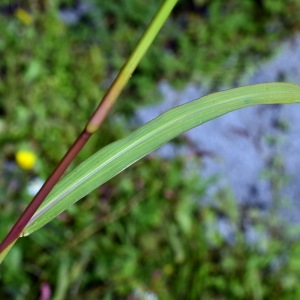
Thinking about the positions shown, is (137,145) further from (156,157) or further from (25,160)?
(156,157)

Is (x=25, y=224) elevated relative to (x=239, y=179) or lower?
lower

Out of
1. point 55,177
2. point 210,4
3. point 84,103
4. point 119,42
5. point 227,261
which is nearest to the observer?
point 55,177

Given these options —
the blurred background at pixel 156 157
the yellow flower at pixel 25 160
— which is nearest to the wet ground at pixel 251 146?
the blurred background at pixel 156 157

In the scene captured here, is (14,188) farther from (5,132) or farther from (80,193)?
(80,193)

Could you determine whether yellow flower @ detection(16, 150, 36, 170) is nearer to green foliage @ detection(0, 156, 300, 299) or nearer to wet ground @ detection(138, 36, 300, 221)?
green foliage @ detection(0, 156, 300, 299)

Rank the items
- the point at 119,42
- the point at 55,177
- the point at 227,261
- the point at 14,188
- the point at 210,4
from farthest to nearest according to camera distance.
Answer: the point at 210,4, the point at 119,42, the point at 227,261, the point at 14,188, the point at 55,177

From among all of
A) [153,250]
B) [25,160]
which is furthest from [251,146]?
[25,160]

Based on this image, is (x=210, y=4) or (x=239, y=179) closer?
(x=239, y=179)

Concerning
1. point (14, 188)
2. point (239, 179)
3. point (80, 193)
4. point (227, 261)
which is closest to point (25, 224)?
point (80, 193)
